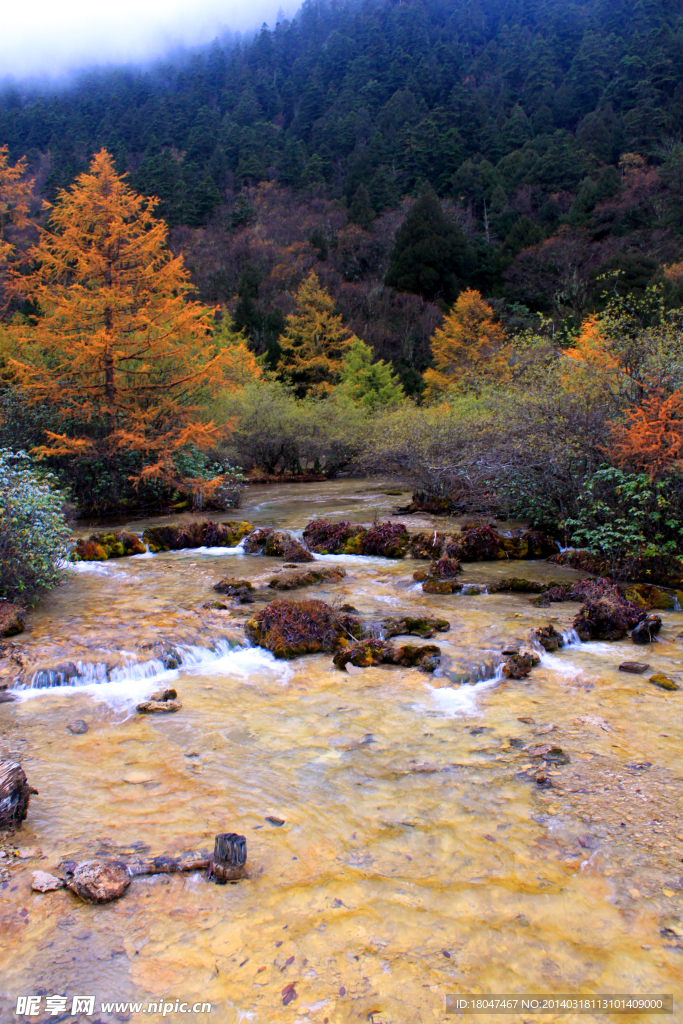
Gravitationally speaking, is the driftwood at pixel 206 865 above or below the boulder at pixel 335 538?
above

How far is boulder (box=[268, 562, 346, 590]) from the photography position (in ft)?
31.3

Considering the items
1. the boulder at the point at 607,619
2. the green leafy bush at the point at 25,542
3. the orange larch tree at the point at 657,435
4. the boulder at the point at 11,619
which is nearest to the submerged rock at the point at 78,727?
the boulder at the point at 11,619

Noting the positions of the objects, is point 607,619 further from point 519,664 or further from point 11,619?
point 11,619

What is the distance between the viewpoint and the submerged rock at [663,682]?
19.1ft

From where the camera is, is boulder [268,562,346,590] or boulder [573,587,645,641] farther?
boulder [268,562,346,590]

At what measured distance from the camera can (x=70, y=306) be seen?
15562 millimetres

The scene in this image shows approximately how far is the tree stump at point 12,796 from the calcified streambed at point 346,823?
0.11m

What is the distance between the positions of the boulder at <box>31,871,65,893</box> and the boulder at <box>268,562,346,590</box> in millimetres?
6080

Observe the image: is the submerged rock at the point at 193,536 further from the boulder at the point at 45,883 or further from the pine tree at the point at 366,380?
A: the pine tree at the point at 366,380

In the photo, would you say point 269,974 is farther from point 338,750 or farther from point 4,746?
point 4,746

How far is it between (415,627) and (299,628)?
1422mm

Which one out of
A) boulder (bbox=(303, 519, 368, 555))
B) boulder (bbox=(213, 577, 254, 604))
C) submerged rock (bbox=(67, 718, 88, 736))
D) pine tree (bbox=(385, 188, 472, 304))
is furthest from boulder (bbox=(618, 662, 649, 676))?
pine tree (bbox=(385, 188, 472, 304))

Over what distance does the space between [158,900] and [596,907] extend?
239 cm

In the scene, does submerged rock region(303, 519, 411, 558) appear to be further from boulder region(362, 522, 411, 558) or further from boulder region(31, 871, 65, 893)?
boulder region(31, 871, 65, 893)
